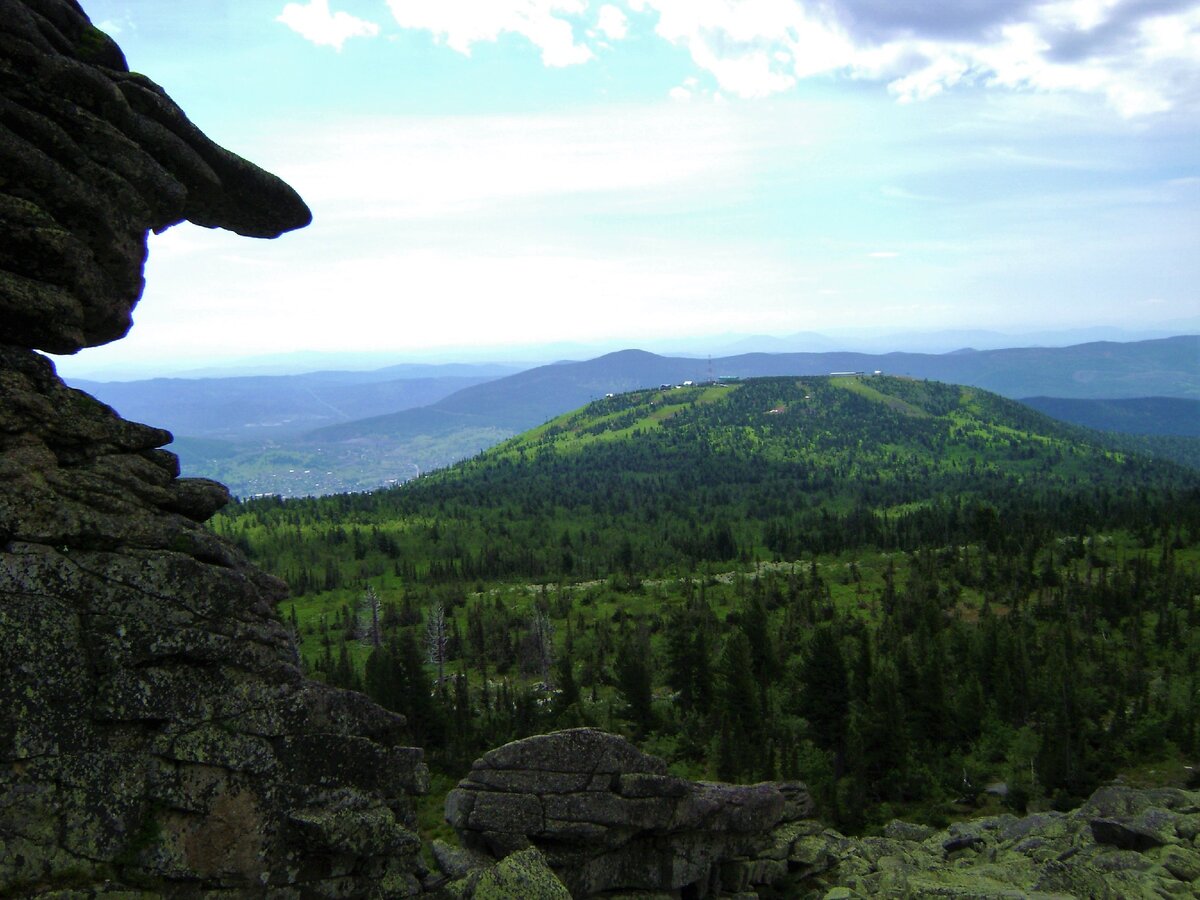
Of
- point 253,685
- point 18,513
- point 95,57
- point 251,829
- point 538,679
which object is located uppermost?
point 95,57

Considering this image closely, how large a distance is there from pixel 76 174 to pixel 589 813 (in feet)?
75.6

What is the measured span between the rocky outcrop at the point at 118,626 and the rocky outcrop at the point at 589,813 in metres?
6.88

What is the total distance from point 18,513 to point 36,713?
382cm

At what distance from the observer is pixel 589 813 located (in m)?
26.9

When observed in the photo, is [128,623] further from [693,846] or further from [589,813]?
[693,846]

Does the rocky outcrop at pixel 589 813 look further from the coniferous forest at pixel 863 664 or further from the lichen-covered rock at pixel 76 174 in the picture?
the coniferous forest at pixel 863 664

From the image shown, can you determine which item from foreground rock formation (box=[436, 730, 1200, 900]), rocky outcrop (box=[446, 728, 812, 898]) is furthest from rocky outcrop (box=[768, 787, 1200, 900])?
rocky outcrop (box=[446, 728, 812, 898])

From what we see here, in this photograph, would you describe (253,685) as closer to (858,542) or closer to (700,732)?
(700,732)

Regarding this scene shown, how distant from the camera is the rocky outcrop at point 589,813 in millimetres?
26781

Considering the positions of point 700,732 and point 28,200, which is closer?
point 28,200

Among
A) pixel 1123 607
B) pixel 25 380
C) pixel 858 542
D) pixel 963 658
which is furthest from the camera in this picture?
pixel 858 542

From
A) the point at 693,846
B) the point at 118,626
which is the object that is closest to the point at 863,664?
the point at 693,846

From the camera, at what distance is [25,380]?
17016 millimetres

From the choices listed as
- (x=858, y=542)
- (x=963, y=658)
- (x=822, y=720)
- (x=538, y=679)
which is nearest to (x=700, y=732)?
(x=822, y=720)
